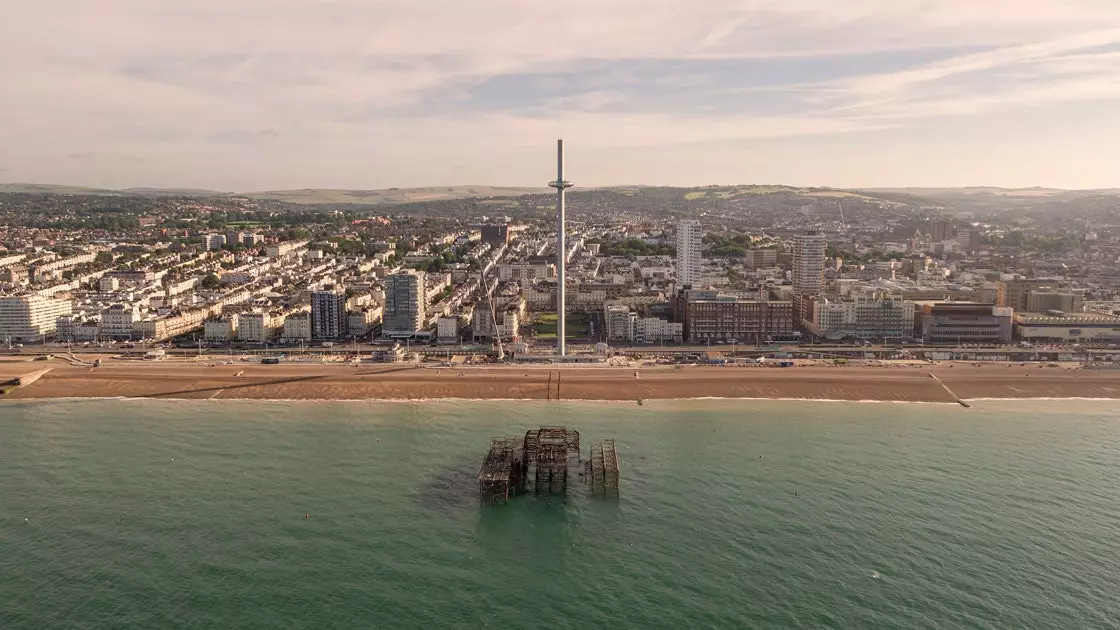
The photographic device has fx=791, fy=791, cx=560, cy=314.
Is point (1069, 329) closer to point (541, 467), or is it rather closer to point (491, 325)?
point (491, 325)

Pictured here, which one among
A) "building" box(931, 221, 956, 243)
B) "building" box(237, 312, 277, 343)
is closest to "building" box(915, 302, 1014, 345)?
"building" box(237, 312, 277, 343)

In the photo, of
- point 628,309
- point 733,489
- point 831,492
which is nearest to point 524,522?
point 733,489

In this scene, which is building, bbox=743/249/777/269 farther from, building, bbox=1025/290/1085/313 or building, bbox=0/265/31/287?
building, bbox=0/265/31/287

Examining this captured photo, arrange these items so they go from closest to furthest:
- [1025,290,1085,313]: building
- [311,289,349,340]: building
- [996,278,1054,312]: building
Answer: [311,289,349,340]: building < [1025,290,1085,313]: building < [996,278,1054,312]: building

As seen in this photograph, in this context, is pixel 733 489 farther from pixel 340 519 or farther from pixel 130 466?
pixel 130 466

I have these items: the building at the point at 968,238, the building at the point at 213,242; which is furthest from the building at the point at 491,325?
the building at the point at 968,238

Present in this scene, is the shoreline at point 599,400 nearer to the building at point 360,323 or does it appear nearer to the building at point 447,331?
the building at point 447,331
